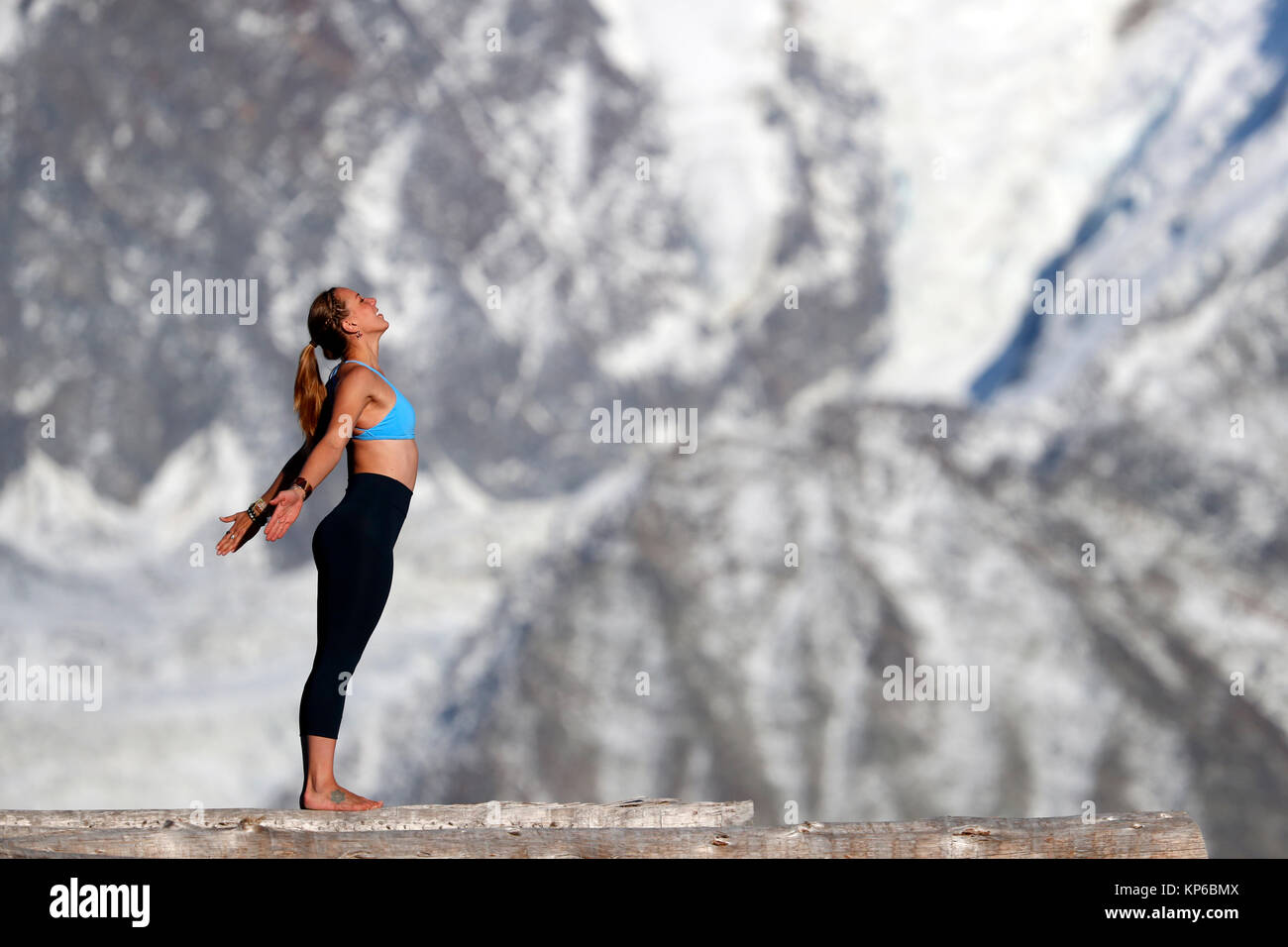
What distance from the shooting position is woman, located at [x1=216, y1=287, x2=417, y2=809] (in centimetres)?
837

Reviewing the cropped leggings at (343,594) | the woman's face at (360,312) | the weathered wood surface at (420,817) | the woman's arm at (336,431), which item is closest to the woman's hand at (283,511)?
the woman's arm at (336,431)

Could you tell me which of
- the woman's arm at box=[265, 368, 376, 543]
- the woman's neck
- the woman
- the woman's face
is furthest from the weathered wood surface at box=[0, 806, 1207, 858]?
the woman's face

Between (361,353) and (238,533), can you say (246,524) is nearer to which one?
(238,533)

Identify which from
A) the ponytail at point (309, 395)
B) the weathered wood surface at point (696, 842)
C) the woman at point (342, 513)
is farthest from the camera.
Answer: the ponytail at point (309, 395)

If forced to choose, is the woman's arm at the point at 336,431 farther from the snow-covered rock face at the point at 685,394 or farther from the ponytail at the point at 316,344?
the snow-covered rock face at the point at 685,394

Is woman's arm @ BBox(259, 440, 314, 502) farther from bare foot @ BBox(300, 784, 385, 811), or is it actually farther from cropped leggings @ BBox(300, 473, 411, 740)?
bare foot @ BBox(300, 784, 385, 811)

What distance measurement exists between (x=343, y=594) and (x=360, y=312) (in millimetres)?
1686

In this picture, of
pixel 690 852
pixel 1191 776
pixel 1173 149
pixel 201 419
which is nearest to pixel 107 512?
pixel 201 419

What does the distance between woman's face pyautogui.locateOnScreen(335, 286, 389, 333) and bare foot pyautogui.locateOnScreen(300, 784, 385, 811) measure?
8.75ft

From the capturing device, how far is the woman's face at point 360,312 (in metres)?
8.80

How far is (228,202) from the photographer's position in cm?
18150

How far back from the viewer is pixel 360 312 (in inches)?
348
